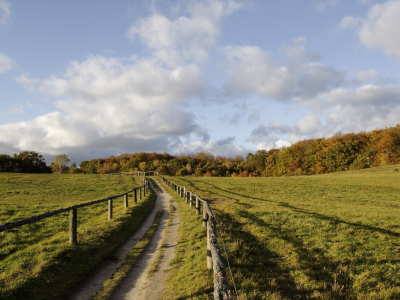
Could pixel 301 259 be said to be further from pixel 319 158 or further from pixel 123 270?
pixel 319 158

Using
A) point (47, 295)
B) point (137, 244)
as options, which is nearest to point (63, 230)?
point (137, 244)

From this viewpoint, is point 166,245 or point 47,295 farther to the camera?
point 166,245

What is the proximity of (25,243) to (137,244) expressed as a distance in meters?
4.35

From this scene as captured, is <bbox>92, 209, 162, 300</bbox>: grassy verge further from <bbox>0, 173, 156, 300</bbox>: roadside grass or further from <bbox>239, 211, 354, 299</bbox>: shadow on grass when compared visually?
<bbox>239, 211, 354, 299</bbox>: shadow on grass

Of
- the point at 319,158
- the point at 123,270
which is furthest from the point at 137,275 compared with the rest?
the point at 319,158

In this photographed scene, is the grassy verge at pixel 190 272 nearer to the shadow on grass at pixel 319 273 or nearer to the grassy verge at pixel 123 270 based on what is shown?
the grassy verge at pixel 123 270

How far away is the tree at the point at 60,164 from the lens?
110562mm

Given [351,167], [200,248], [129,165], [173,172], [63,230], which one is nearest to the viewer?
[200,248]

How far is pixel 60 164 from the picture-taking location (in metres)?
112

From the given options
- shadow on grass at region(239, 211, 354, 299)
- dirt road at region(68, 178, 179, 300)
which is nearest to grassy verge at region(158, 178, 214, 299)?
dirt road at region(68, 178, 179, 300)

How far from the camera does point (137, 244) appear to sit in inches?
404

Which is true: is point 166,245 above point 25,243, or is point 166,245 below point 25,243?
below

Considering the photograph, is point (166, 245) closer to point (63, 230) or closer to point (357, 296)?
point (63, 230)

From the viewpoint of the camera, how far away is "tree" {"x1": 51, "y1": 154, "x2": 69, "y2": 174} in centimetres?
11056
